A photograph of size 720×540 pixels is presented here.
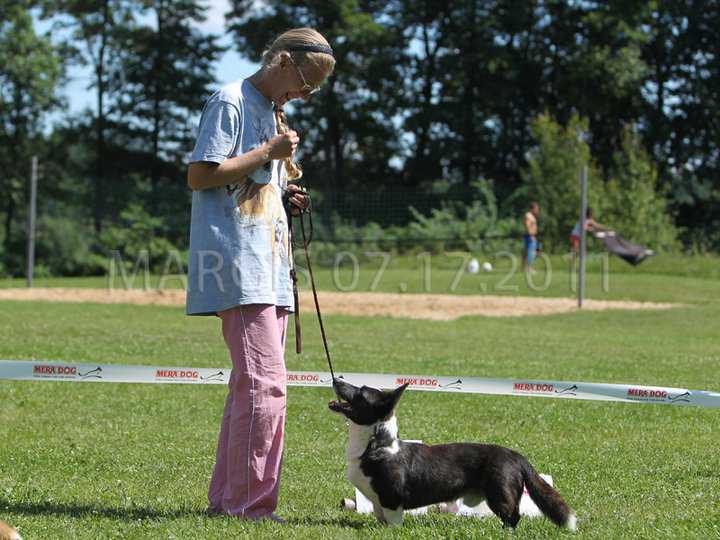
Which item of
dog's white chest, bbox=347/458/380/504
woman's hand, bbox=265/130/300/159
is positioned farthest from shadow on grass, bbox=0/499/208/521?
woman's hand, bbox=265/130/300/159

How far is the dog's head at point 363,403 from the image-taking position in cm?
454

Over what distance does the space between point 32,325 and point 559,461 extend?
10293 millimetres

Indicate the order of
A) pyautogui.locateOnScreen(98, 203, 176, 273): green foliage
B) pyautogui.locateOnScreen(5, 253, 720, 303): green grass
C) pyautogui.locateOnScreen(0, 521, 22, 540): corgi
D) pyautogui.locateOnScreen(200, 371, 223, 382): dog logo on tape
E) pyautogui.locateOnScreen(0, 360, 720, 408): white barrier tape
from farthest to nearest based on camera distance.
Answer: pyautogui.locateOnScreen(98, 203, 176, 273): green foliage → pyautogui.locateOnScreen(5, 253, 720, 303): green grass → pyautogui.locateOnScreen(200, 371, 223, 382): dog logo on tape → pyautogui.locateOnScreen(0, 360, 720, 408): white barrier tape → pyautogui.locateOnScreen(0, 521, 22, 540): corgi

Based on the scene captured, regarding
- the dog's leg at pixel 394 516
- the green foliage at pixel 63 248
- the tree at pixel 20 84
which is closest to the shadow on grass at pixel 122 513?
the dog's leg at pixel 394 516

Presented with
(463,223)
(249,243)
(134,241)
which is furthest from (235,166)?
(134,241)

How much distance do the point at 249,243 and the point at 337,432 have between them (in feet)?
10.6

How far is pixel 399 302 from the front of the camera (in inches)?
806

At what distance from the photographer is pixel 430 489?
15.2 feet

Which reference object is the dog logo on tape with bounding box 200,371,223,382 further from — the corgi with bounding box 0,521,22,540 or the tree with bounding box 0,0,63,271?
the tree with bounding box 0,0,63,271

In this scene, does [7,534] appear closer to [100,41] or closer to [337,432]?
[337,432]

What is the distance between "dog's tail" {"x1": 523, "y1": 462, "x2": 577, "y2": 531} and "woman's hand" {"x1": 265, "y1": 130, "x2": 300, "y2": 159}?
1.82 metres

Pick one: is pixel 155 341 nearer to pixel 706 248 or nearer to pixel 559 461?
pixel 559 461

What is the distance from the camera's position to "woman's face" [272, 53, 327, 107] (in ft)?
14.5

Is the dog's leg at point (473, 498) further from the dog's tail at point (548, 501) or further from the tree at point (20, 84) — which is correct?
the tree at point (20, 84)
